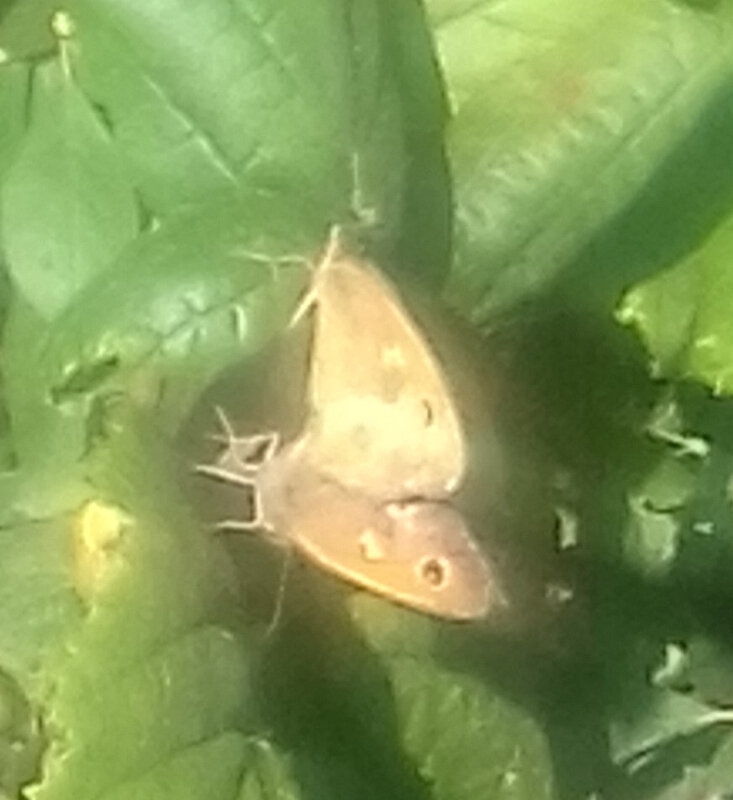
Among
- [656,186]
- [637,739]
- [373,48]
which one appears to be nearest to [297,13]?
[373,48]

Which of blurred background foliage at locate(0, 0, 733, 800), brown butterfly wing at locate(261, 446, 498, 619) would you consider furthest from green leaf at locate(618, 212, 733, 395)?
brown butterfly wing at locate(261, 446, 498, 619)

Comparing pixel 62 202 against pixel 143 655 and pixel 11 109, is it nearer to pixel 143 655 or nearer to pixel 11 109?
pixel 11 109

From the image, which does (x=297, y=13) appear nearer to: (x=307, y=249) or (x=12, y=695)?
(x=307, y=249)

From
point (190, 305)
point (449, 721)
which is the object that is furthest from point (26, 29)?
point (449, 721)

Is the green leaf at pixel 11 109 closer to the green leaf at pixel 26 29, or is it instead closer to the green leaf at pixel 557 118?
the green leaf at pixel 26 29

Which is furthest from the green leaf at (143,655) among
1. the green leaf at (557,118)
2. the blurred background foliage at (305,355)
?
the green leaf at (557,118)

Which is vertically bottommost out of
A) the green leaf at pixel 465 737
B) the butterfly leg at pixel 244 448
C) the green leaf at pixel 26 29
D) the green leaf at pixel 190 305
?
the green leaf at pixel 465 737
